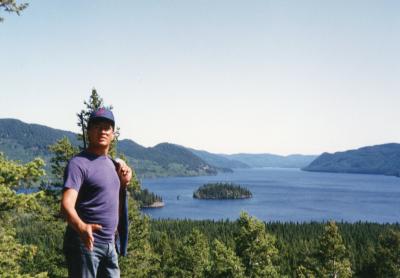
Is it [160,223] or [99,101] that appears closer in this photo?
[99,101]

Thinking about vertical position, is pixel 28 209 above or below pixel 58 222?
above

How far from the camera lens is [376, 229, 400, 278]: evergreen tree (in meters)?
52.9

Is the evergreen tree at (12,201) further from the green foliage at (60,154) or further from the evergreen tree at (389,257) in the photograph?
the evergreen tree at (389,257)

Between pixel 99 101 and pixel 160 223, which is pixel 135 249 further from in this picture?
pixel 160 223

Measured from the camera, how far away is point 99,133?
587cm

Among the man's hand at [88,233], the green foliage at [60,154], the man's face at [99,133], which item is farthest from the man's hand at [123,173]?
the green foliage at [60,154]

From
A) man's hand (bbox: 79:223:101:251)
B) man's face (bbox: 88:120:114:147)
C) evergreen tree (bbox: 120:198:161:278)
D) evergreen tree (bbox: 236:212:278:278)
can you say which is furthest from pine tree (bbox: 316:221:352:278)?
man's hand (bbox: 79:223:101:251)

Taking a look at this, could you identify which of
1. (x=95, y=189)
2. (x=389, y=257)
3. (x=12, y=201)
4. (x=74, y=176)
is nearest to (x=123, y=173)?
(x=95, y=189)

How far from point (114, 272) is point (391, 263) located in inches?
2214

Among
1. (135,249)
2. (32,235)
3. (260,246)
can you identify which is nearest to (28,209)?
(135,249)

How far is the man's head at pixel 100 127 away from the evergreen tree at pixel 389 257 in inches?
2221

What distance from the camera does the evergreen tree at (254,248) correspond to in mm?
29766

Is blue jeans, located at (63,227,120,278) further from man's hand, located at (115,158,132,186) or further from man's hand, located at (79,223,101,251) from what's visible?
man's hand, located at (115,158,132,186)

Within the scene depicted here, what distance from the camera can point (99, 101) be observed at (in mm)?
23328
